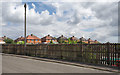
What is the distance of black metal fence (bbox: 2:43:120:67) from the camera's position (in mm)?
8870

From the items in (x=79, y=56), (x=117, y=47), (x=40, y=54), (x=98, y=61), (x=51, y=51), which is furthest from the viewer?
(x=40, y=54)

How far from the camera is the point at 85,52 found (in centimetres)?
1057

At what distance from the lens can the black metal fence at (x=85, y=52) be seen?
29.1 ft

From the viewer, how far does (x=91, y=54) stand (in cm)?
1023

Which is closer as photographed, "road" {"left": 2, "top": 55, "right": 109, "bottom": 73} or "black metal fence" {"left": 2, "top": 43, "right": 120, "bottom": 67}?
"road" {"left": 2, "top": 55, "right": 109, "bottom": 73}

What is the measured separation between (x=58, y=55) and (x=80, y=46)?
3.24 metres

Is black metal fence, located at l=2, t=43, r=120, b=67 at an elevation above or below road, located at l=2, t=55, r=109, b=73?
above

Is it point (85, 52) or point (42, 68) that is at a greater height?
point (85, 52)

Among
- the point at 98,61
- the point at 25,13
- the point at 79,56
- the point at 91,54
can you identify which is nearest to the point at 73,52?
the point at 79,56

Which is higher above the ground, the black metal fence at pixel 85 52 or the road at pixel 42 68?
the black metal fence at pixel 85 52

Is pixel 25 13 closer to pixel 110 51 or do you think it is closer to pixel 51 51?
pixel 51 51

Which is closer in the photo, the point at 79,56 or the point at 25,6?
the point at 79,56

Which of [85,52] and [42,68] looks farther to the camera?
[85,52]

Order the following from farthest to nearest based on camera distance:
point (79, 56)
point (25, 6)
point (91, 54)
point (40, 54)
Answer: point (25, 6) < point (40, 54) < point (79, 56) < point (91, 54)
